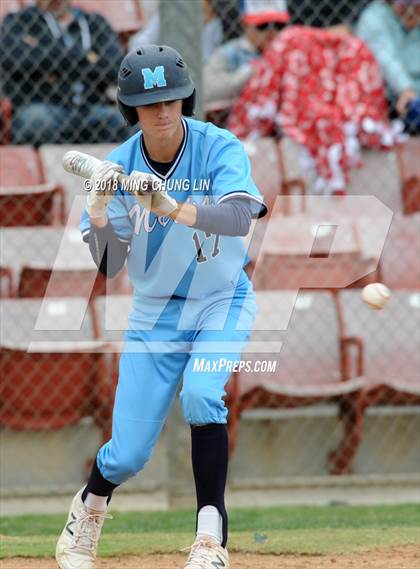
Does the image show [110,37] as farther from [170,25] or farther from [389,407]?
[389,407]

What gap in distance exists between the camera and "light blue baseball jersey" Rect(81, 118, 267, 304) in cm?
388

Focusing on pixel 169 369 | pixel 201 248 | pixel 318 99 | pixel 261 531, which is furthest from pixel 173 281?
pixel 318 99

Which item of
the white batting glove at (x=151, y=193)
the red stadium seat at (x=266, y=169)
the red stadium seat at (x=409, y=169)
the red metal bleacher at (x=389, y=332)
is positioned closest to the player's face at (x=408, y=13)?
the red stadium seat at (x=409, y=169)

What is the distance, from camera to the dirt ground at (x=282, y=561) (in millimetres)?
4250

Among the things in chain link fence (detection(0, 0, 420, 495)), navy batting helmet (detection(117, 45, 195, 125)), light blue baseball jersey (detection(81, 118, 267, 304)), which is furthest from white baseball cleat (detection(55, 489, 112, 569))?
chain link fence (detection(0, 0, 420, 495))

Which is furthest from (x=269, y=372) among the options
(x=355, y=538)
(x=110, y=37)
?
(x=110, y=37)

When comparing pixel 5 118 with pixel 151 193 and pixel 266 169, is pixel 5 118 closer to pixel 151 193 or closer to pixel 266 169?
pixel 266 169

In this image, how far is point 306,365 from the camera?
627cm

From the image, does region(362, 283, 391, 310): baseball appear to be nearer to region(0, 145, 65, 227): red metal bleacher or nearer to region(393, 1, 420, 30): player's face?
region(0, 145, 65, 227): red metal bleacher

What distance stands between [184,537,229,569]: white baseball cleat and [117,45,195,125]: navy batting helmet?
4.82 feet

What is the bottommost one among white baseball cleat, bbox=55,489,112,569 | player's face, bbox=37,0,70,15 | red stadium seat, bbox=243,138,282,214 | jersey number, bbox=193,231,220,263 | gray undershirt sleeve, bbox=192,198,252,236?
red stadium seat, bbox=243,138,282,214

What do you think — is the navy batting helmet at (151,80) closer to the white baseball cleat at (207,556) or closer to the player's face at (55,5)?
the white baseball cleat at (207,556)

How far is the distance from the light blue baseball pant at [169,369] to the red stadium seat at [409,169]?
341 cm

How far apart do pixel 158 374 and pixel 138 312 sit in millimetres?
296
